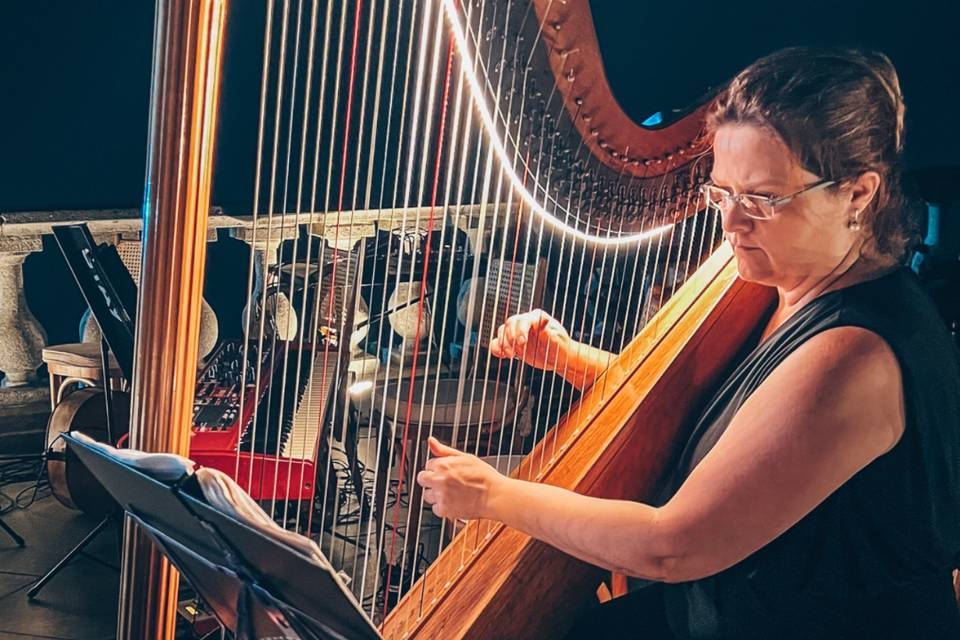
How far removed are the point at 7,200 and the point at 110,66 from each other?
3.66ft

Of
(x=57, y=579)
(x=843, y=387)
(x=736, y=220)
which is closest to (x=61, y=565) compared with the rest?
(x=57, y=579)

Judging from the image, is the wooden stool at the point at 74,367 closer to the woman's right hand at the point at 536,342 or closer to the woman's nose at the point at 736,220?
the woman's right hand at the point at 536,342

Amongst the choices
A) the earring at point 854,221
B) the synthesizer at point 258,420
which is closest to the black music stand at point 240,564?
the earring at point 854,221

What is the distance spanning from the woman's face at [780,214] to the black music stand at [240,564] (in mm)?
944

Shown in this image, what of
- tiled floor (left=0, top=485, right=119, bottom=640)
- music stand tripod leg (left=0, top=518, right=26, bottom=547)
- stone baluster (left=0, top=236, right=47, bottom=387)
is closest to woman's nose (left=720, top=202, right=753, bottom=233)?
tiled floor (left=0, top=485, right=119, bottom=640)

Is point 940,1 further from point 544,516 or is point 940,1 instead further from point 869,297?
point 544,516

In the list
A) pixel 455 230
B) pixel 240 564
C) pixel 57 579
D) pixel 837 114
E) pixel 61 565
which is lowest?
pixel 57 579

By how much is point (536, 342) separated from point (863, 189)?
910mm

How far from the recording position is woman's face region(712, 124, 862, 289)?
1.56 m

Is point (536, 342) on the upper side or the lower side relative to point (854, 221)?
lower

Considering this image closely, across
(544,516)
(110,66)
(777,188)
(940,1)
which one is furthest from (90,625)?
(940,1)

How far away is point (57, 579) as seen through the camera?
3148 mm

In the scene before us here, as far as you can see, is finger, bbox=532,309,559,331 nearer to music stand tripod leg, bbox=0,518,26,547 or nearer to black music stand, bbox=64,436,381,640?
black music stand, bbox=64,436,381,640

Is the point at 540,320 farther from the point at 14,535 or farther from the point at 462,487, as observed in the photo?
the point at 14,535
